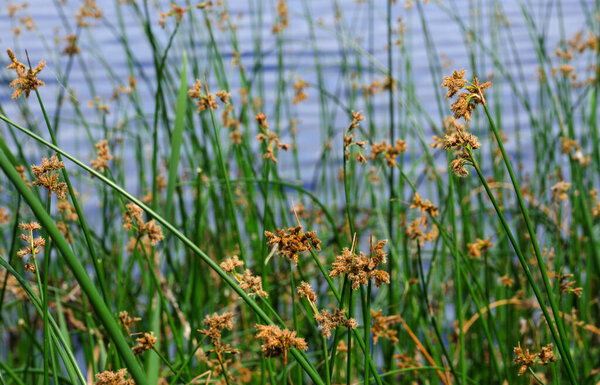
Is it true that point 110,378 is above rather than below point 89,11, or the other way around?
A: below

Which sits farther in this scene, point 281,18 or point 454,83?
point 281,18

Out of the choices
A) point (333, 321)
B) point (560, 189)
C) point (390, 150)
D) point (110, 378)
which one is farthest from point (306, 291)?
point (560, 189)

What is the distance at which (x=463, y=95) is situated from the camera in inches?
26.7

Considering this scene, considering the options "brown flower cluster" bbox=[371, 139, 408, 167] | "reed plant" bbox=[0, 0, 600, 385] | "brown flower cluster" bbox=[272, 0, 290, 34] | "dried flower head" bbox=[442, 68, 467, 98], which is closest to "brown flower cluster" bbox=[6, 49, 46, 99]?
"reed plant" bbox=[0, 0, 600, 385]

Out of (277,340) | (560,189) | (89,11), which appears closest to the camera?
(277,340)

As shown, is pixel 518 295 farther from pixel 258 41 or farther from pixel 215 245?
pixel 258 41

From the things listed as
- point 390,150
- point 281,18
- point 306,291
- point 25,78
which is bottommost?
point 306,291

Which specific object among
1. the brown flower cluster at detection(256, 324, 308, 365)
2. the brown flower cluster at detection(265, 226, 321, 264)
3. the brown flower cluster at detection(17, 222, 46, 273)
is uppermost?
the brown flower cluster at detection(17, 222, 46, 273)

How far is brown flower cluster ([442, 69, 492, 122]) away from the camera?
0.66 m

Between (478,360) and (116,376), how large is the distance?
1258 mm

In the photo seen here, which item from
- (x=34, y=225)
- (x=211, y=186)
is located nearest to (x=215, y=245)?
(x=211, y=186)

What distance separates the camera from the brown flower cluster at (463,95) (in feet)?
2.17

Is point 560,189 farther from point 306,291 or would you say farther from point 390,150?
point 306,291

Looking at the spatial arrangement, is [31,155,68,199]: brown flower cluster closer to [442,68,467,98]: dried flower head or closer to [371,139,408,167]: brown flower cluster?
[442,68,467,98]: dried flower head
